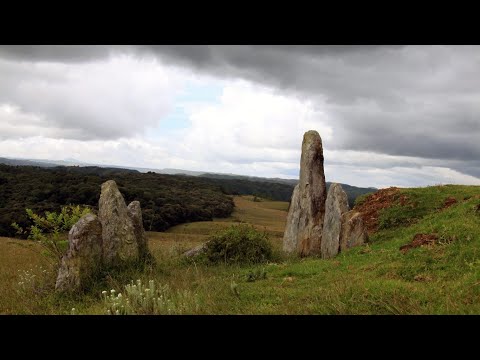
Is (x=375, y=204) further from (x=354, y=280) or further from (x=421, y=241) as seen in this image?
(x=354, y=280)

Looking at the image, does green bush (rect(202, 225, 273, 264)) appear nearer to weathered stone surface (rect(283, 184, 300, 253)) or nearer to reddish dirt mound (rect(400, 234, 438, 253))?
weathered stone surface (rect(283, 184, 300, 253))

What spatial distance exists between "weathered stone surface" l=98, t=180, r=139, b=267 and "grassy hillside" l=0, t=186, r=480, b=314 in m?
1.07

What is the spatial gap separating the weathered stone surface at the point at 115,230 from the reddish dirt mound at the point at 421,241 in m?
10.4

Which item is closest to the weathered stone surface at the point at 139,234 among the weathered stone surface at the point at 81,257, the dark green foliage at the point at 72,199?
the weathered stone surface at the point at 81,257

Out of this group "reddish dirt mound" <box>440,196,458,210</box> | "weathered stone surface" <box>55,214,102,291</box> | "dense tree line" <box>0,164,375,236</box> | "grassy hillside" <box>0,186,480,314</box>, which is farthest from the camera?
"dense tree line" <box>0,164,375,236</box>

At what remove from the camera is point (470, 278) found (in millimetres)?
11609

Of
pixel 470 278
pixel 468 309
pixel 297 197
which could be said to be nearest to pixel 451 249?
pixel 470 278

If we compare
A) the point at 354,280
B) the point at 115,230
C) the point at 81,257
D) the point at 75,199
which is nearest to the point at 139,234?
the point at 115,230

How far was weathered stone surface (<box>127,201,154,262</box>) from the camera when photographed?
1795 cm

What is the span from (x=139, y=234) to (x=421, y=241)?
11237 millimetres

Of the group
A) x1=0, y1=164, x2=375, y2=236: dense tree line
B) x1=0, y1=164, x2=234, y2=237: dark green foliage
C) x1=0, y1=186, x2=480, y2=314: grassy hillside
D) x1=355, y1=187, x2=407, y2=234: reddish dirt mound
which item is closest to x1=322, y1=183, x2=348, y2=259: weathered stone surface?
x1=0, y1=186, x2=480, y2=314: grassy hillside

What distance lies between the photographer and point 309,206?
2448 cm
